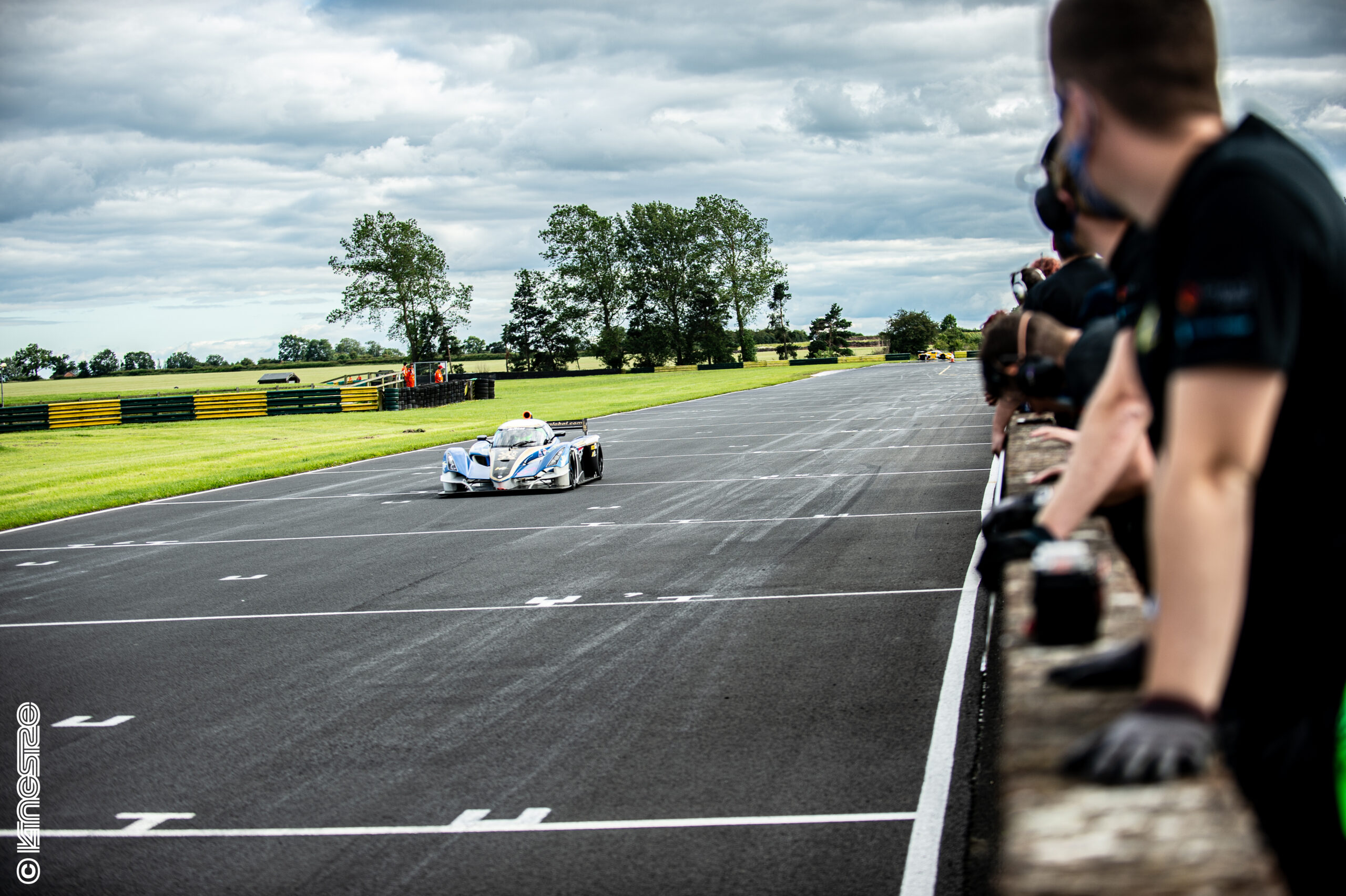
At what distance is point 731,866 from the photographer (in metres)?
4.41

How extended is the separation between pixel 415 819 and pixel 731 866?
5.05 ft

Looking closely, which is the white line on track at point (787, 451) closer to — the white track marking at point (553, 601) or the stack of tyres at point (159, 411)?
the white track marking at point (553, 601)

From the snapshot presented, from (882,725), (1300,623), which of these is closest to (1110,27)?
(1300,623)

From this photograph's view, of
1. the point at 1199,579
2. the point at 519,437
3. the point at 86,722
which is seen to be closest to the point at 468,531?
the point at 519,437

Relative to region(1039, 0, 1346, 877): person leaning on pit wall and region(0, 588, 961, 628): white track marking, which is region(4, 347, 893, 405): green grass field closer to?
region(0, 588, 961, 628): white track marking

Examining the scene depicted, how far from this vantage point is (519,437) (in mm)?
→ 18328

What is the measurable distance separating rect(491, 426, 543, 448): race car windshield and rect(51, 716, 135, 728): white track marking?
11409 millimetres

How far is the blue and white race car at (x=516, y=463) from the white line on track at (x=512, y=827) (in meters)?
12.7

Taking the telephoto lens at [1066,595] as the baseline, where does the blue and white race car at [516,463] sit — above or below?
below

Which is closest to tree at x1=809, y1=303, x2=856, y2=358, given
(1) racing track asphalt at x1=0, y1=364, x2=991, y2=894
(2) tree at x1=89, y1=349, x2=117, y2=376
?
(2) tree at x1=89, y1=349, x2=117, y2=376

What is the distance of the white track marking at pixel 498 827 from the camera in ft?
15.8

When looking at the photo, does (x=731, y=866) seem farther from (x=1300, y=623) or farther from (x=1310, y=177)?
(x=1310, y=177)

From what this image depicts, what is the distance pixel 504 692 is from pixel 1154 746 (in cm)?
585

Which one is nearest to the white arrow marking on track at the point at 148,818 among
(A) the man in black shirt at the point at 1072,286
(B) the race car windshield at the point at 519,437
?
(A) the man in black shirt at the point at 1072,286
